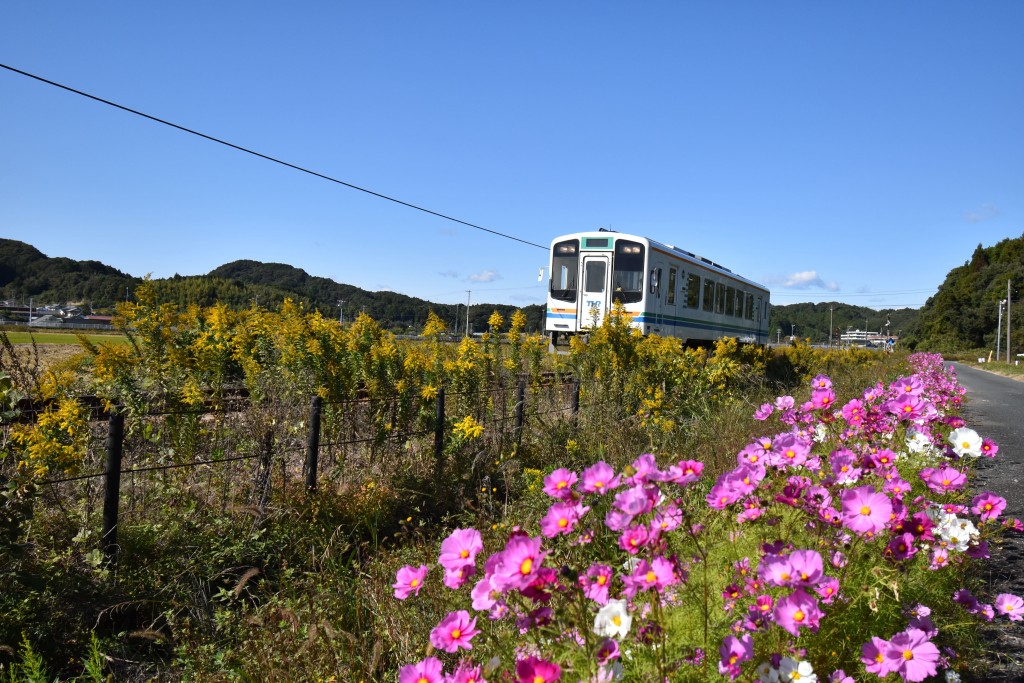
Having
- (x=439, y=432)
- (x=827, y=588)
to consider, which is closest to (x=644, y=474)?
(x=827, y=588)

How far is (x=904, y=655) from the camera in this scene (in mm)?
1428

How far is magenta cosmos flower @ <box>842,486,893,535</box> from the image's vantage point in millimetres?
1477

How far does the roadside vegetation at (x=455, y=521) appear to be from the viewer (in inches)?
57.8

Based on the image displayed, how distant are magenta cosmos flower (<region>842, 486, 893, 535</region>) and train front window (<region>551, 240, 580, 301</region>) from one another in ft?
41.4

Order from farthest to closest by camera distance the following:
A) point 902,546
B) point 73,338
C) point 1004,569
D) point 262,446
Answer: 1. point 73,338
2. point 262,446
3. point 1004,569
4. point 902,546

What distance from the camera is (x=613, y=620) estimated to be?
139 cm

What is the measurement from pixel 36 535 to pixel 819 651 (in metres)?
3.65

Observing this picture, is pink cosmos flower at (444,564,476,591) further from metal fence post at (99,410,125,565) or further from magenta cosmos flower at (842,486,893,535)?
metal fence post at (99,410,125,565)

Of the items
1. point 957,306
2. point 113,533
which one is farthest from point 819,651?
point 957,306

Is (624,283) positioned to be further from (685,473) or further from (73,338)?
(73,338)

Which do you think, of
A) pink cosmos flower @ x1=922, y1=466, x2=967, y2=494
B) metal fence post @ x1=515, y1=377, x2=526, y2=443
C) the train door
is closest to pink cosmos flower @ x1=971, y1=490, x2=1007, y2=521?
pink cosmos flower @ x1=922, y1=466, x2=967, y2=494

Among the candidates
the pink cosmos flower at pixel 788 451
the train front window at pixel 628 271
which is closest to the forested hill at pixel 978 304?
the train front window at pixel 628 271

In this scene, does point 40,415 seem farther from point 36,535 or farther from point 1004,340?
point 1004,340

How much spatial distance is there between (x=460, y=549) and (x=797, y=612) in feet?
2.15
